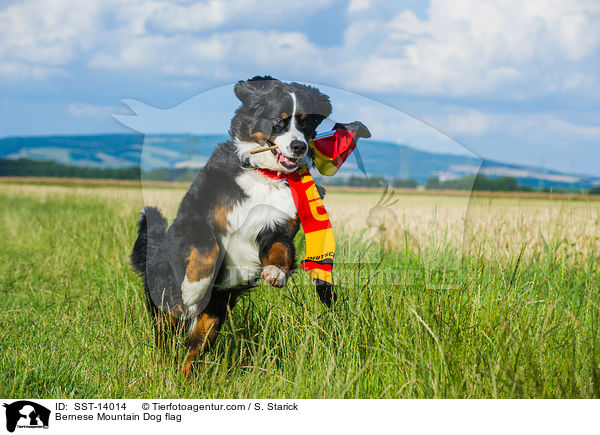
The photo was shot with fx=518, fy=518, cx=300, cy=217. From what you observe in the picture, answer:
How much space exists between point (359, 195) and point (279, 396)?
1.45m

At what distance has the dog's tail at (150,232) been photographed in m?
3.70

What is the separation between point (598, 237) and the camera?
22.6 ft

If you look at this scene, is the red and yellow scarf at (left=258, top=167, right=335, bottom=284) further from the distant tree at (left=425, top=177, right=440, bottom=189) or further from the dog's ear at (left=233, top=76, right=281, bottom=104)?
the distant tree at (left=425, top=177, right=440, bottom=189)

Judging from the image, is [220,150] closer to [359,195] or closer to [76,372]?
[359,195]

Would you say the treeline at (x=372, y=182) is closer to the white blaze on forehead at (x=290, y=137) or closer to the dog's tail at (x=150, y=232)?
the white blaze on forehead at (x=290, y=137)

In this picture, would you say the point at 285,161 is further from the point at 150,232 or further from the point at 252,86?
the point at 150,232

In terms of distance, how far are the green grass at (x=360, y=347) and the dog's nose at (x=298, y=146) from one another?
0.84 m

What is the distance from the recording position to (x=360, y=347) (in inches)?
141

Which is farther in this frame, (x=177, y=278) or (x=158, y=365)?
(x=158, y=365)

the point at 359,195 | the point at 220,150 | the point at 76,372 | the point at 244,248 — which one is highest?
the point at 220,150
